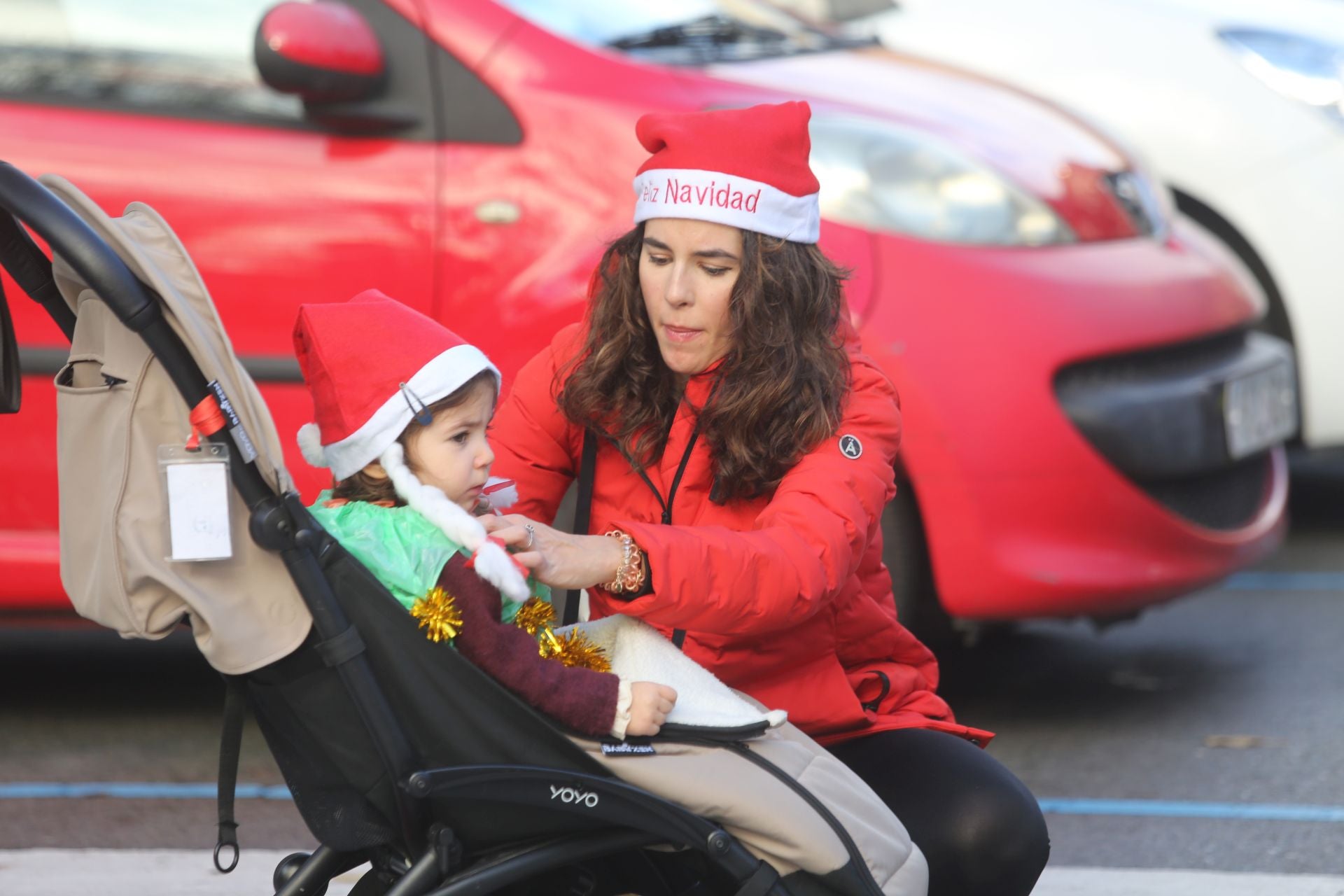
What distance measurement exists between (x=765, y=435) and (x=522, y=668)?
1.87 ft

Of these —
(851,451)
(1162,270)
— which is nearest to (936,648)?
(1162,270)

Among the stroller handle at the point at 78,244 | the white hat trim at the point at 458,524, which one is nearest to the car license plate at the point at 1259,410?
the white hat trim at the point at 458,524

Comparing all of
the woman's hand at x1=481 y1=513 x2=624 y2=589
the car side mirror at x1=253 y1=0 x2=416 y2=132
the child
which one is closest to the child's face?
the child

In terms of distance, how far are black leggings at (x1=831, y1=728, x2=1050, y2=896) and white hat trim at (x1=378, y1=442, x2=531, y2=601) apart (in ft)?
2.28

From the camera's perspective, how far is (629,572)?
2088 millimetres

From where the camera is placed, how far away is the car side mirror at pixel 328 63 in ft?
12.1

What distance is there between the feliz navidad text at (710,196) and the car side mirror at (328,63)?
145 cm

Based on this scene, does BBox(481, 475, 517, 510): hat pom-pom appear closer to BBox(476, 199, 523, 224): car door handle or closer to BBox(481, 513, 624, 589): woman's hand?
BBox(481, 513, 624, 589): woman's hand

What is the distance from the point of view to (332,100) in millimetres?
3787

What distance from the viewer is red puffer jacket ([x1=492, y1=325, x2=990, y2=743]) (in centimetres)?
212

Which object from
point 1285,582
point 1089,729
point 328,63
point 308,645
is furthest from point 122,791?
point 1285,582

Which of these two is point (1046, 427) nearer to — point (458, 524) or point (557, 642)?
point (557, 642)

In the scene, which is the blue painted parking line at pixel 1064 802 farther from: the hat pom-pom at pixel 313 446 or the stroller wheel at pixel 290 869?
the hat pom-pom at pixel 313 446

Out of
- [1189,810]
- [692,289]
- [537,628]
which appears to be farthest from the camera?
[1189,810]
